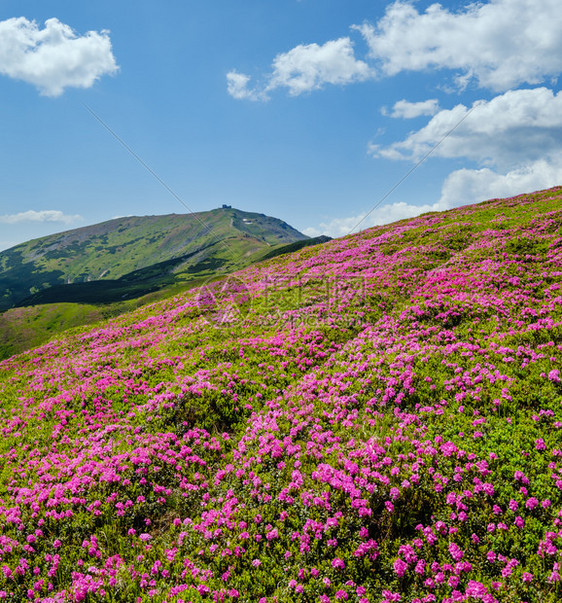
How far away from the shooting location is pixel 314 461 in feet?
33.6

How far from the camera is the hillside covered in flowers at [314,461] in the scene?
7191mm

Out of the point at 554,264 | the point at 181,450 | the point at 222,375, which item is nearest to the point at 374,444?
the point at 181,450

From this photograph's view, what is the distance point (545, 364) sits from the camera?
1152 centimetres

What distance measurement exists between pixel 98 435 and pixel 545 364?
57.4 ft

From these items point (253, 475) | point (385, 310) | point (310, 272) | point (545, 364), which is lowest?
point (253, 475)

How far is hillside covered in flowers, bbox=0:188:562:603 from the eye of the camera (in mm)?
7191

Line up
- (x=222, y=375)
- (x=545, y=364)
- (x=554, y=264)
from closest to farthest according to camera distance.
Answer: (x=545, y=364)
(x=222, y=375)
(x=554, y=264)

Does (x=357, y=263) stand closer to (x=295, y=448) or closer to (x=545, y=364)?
(x=545, y=364)
